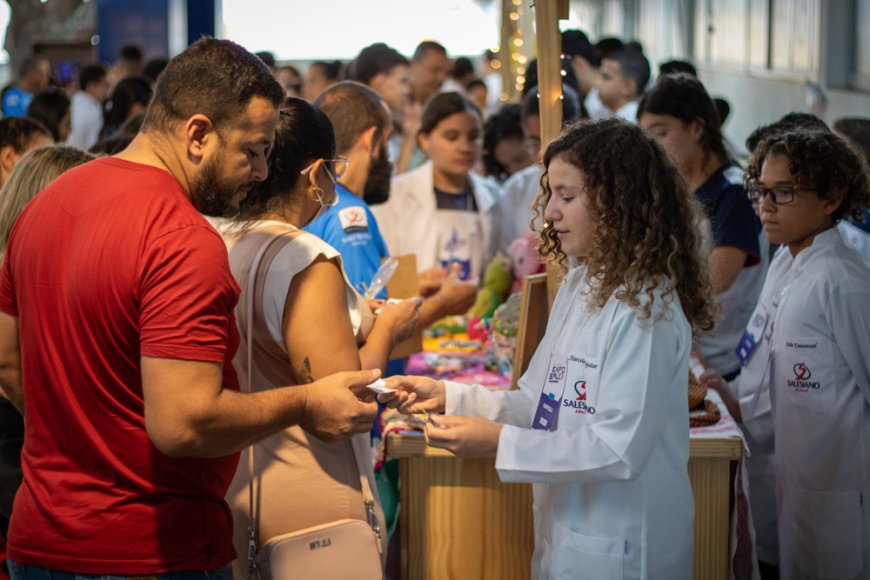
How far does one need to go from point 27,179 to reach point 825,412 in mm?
2138

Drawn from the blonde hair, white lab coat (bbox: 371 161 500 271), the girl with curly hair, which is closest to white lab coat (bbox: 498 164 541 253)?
white lab coat (bbox: 371 161 500 271)

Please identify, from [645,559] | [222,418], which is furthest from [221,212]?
[645,559]

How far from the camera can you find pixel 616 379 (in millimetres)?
2004

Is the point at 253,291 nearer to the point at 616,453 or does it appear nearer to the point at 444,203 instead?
the point at 616,453

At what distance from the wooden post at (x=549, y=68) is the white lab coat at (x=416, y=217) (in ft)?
6.26

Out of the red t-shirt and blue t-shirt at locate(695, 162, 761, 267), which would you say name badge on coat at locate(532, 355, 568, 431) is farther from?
blue t-shirt at locate(695, 162, 761, 267)

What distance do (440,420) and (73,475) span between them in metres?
0.71

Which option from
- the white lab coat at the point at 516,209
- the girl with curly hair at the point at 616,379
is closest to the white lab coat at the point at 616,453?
the girl with curly hair at the point at 616,379

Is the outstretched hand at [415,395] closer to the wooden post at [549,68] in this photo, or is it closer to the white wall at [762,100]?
the wooden post at [549,68]

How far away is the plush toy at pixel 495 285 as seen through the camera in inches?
159

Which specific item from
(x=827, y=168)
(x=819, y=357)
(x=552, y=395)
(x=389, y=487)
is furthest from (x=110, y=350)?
(x=827, y=168)

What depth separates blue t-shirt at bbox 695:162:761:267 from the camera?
133 inches

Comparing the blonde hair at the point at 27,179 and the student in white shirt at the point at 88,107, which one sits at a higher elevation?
the student in white shirt at the point at 88,107

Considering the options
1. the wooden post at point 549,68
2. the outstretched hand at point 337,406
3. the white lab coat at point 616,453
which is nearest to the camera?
the outstretched hand at point 337,406
